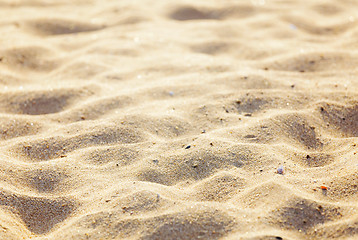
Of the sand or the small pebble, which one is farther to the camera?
the small pebble

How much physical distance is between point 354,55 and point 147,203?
2.04m

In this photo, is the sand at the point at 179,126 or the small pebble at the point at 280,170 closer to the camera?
the sand at the point at 179,126

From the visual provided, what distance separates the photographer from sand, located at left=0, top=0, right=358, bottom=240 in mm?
1483

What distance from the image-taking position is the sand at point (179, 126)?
1.48m

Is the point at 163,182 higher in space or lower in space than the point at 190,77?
lower

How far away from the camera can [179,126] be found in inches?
81.9

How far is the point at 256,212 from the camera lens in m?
1.47

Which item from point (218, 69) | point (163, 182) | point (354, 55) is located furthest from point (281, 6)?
point (163, 182)

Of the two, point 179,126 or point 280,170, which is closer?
point 280,170

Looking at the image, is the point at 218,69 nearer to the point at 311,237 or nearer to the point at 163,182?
the point at 163,182

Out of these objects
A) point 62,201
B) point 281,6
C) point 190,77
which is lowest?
point 62,201

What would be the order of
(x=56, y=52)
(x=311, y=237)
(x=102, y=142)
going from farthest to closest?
1. (x=56, y=52)
2. (x=102, y=142)
3. (x=311, y=237)

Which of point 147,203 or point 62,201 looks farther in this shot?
point 62,201

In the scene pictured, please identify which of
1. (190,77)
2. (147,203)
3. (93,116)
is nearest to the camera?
(147,203)
